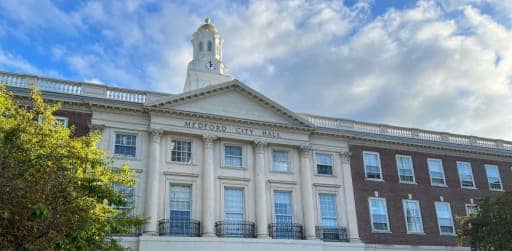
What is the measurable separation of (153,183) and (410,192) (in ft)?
58.7

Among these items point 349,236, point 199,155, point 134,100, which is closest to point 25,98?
point 134,100

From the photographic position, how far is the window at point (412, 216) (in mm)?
34125

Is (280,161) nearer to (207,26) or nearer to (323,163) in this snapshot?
(323,163)

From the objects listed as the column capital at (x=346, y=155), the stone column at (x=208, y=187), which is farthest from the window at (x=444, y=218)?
the stone column at (x=208, y=187)

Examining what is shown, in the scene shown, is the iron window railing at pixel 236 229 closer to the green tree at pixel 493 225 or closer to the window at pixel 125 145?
the window at pixel 125 145

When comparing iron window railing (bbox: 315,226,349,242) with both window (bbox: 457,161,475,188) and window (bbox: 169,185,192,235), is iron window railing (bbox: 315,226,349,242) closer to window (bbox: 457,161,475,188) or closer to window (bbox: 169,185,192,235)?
window (bbox: 169,185,192,235)

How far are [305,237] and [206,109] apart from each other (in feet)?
32.1

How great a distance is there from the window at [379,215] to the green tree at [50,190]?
1833cm

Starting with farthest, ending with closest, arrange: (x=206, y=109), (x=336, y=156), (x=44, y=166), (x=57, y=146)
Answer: (x=336, y=156), (x=206, y=109), (x=57, y=146), (x=44, y=166)

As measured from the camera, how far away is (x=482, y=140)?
40.1m

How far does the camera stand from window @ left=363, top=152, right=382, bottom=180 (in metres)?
34.8

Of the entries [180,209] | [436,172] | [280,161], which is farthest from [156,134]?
[436,172]

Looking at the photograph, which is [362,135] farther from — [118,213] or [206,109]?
[118,213]

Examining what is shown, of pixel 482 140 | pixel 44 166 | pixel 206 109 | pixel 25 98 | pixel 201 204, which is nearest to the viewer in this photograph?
pixel 44 166
